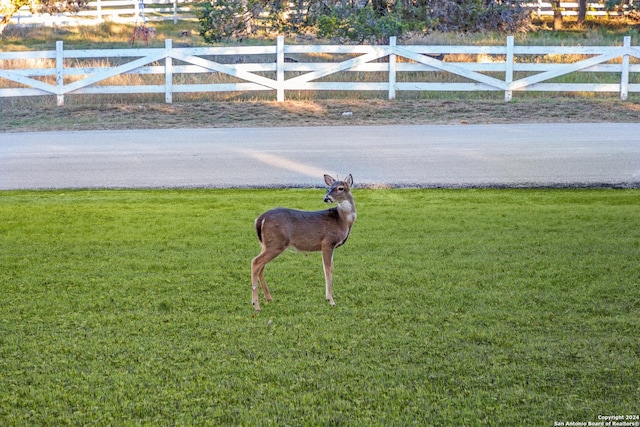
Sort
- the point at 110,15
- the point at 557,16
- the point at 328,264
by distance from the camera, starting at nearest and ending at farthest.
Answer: the point at 328,264
the point at 557,16
the point at 110,15

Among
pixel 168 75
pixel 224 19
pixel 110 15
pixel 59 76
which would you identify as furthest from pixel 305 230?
pixel 110 15

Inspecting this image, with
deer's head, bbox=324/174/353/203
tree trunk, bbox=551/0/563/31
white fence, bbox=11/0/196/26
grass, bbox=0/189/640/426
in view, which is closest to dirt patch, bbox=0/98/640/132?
grass, bbox=0/189/640/426

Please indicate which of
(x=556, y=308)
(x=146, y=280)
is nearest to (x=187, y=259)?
(x=146, y=280)

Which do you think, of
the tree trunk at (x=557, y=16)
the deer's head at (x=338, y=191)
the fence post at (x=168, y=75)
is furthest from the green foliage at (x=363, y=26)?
the tree trunk at (x=557, y=16)

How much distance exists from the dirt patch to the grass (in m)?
9.01

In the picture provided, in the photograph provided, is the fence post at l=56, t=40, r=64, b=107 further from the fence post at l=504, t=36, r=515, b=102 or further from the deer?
the deer

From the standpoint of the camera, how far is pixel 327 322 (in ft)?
19.4

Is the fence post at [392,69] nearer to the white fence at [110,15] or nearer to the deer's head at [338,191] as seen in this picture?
the deer's head at [338,191]

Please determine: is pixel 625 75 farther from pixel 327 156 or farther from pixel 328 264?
pixel 328 264

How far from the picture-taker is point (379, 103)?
2066cm

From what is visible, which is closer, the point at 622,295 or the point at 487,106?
the point at 622,295

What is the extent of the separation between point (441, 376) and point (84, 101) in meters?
17.8

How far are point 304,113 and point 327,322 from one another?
14011 mm

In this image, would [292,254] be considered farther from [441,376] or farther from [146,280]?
[441,376]
